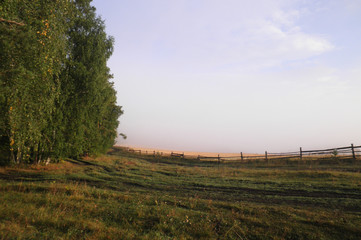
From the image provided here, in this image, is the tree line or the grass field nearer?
the grass field

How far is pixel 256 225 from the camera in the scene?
725cm

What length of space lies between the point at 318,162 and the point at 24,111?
30.6 meters

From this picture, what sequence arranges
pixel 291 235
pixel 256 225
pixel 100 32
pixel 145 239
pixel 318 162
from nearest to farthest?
pixel 145 239
pixel 291 235
pixel 256 225
pixel 100 32
pixel 318 162

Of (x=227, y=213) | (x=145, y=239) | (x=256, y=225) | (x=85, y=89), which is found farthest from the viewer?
(x=85, y=89)

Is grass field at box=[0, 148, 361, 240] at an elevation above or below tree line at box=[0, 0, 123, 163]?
below

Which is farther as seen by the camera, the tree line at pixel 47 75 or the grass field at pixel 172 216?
the tree line at pixel 47 75

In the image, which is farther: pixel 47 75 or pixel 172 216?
pixel 47 75

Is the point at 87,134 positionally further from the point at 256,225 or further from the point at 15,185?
the point at 256,225

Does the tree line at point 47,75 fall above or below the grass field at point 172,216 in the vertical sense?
above

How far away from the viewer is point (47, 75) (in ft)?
34.3

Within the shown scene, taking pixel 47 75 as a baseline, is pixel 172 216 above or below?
below

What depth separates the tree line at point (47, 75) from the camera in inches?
338

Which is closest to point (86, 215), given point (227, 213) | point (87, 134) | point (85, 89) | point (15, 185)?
point (227, 213)

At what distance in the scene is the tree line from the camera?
28.2ft
